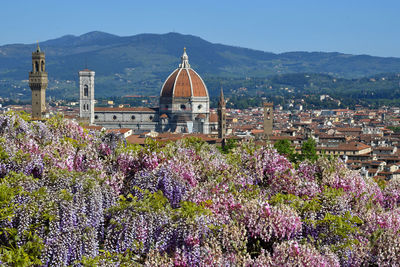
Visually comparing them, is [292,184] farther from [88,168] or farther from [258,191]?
[88,168]

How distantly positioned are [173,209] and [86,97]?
8707 centimetres

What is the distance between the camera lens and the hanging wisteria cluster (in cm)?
913

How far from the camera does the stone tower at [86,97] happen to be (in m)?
94.8

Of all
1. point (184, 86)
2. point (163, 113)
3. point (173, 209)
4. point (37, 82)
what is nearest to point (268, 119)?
point (184, 86)

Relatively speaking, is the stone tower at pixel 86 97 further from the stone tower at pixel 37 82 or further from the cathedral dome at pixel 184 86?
the stone tower at pixel 37 82

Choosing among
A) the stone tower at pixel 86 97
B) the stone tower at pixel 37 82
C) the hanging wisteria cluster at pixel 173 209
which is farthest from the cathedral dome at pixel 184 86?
the hanging wisteria cluster at pixel 173 209

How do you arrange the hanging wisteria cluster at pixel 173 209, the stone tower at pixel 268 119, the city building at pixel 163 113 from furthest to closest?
1. the city building at pixel 163 113
2. the stone tower at pixel 268 119
3. the hanging wisteria cluster at pixel 173 209

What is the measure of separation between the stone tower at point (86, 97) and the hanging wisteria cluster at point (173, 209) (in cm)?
8264

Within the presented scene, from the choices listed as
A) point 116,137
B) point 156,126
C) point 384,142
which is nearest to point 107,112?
point 156,126

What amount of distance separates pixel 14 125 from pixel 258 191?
4142 mm

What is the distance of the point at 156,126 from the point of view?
314 feet

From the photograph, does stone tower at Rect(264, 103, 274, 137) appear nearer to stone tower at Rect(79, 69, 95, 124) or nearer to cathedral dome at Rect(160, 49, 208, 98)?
cathedral dome at Rect(160, 49, 208, 98)

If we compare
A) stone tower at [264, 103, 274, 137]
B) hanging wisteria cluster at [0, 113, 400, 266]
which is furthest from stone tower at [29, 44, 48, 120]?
hanging wisteria cluster at [0, 113, 400, 266]

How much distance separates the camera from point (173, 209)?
9.97 metres
